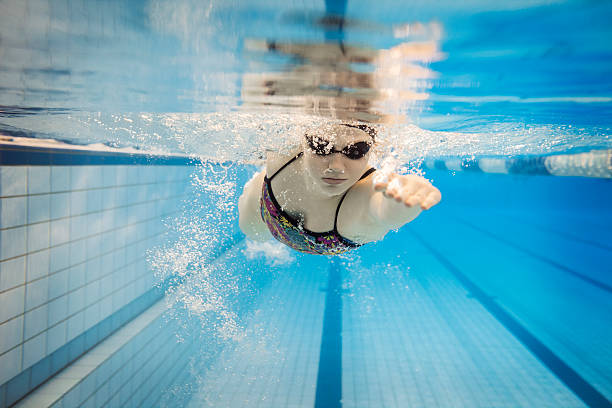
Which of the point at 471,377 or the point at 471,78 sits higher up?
the point at 471,78

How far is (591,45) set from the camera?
218cm

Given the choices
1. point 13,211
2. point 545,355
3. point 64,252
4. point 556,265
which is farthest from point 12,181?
point 556,265

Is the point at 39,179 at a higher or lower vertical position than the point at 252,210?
higher

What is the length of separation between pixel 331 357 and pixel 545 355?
287cm

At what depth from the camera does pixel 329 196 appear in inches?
97.8

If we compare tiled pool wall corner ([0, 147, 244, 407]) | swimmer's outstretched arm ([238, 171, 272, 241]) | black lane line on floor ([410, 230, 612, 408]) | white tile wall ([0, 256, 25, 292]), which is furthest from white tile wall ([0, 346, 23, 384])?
black lane line on floor ([410, 230, 612, 408])

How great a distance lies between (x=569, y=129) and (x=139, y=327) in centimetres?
647

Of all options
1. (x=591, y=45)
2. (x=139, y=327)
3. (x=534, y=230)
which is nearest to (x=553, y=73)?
(x=591, y=45)

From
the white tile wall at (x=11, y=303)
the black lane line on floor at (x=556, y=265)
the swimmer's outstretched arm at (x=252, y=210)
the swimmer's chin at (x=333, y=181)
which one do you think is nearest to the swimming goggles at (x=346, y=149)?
the swimmer's chin at (x=333, y=181)

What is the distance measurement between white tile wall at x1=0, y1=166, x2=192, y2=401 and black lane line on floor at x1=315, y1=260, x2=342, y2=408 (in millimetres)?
2887

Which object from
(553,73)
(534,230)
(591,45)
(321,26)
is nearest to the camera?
(321,26)

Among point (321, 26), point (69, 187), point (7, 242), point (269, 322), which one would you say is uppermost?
point (321, 26)

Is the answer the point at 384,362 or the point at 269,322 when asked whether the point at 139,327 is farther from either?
the point at 384,362

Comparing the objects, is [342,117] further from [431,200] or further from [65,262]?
[65,262]
